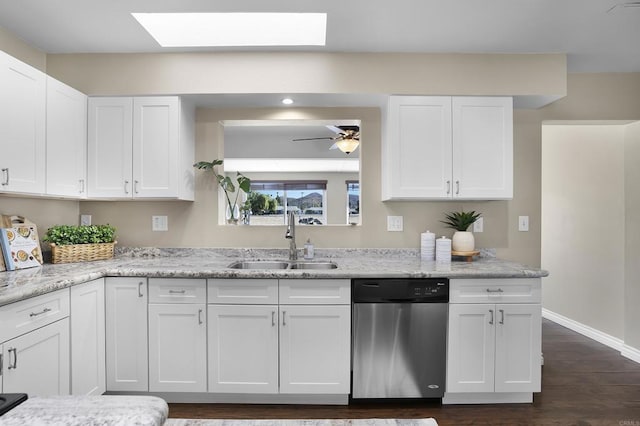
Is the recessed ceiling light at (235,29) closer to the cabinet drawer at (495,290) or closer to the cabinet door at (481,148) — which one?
the cabinet door at (481,148)

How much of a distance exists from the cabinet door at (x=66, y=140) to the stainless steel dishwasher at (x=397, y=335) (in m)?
2.07

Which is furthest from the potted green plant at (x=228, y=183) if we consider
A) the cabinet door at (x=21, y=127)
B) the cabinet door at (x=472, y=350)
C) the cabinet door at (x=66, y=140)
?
the cabinet door at (x=472, y=350)

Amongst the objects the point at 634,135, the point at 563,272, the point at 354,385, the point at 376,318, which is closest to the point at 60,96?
the point at 376,318

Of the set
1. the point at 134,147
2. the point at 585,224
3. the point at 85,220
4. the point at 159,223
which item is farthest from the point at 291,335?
the point at 585,224

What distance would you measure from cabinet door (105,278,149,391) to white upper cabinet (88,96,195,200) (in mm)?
712

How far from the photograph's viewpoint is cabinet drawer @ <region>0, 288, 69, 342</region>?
5.60 feet

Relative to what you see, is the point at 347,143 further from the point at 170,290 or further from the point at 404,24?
the point at 170,290

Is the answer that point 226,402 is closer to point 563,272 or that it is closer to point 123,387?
point 123,387

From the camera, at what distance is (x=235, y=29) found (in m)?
2.64

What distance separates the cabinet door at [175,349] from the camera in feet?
7.98

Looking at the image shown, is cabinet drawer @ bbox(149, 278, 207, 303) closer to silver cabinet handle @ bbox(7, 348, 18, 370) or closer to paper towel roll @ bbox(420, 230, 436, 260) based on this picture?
silver cabinet handle @ bbox(7, 348, 18, 370)

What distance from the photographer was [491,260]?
3027 millimetres

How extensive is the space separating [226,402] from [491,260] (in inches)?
87.5

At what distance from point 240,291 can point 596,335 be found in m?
3.63
